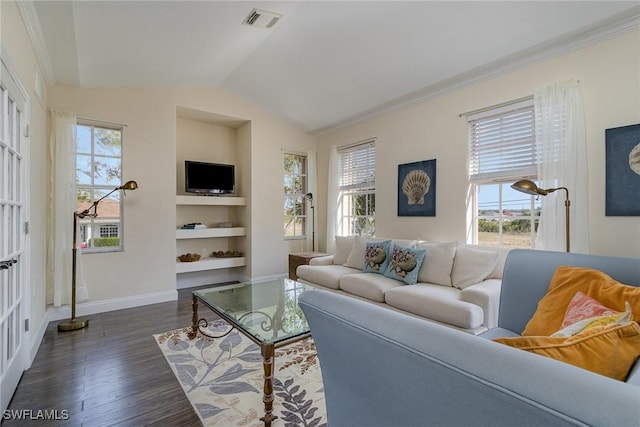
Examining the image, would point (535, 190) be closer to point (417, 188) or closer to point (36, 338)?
point (417, 188)

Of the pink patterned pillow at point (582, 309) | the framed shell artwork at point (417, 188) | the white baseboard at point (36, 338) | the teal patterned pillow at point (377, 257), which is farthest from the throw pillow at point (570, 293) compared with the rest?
the white baseboard at point (36, 338)

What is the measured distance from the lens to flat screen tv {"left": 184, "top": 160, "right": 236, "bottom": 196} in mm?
4661

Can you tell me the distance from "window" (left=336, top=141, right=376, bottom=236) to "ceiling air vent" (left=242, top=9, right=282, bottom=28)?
2.26 m

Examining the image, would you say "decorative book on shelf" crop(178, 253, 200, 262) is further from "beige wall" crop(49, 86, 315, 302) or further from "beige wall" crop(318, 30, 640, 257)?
"beige wall" crop(318, 30, 640, 257)

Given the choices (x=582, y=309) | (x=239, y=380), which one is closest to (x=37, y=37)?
(x=239, y=380)

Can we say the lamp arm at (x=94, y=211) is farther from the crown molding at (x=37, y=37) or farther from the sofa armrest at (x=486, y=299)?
the sofa armrest at (x=486, y=299)

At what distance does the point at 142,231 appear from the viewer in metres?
3.91

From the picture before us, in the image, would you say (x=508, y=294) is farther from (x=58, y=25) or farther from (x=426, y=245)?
(x=58, y=25)

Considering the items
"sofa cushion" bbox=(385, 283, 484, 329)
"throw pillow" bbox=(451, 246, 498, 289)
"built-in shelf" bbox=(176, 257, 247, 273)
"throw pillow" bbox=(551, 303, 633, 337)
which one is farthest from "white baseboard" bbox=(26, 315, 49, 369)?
"throw pillow" bbox=(451, 246, 498, 289)

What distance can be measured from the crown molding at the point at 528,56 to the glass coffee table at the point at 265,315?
277 centimetres

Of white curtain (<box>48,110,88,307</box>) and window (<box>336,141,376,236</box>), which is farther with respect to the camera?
window (<box>336,141,376,236</box>)

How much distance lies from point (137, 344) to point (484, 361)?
3.09 metres

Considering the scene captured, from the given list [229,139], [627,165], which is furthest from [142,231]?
[627,165]

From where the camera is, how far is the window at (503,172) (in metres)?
3.04
